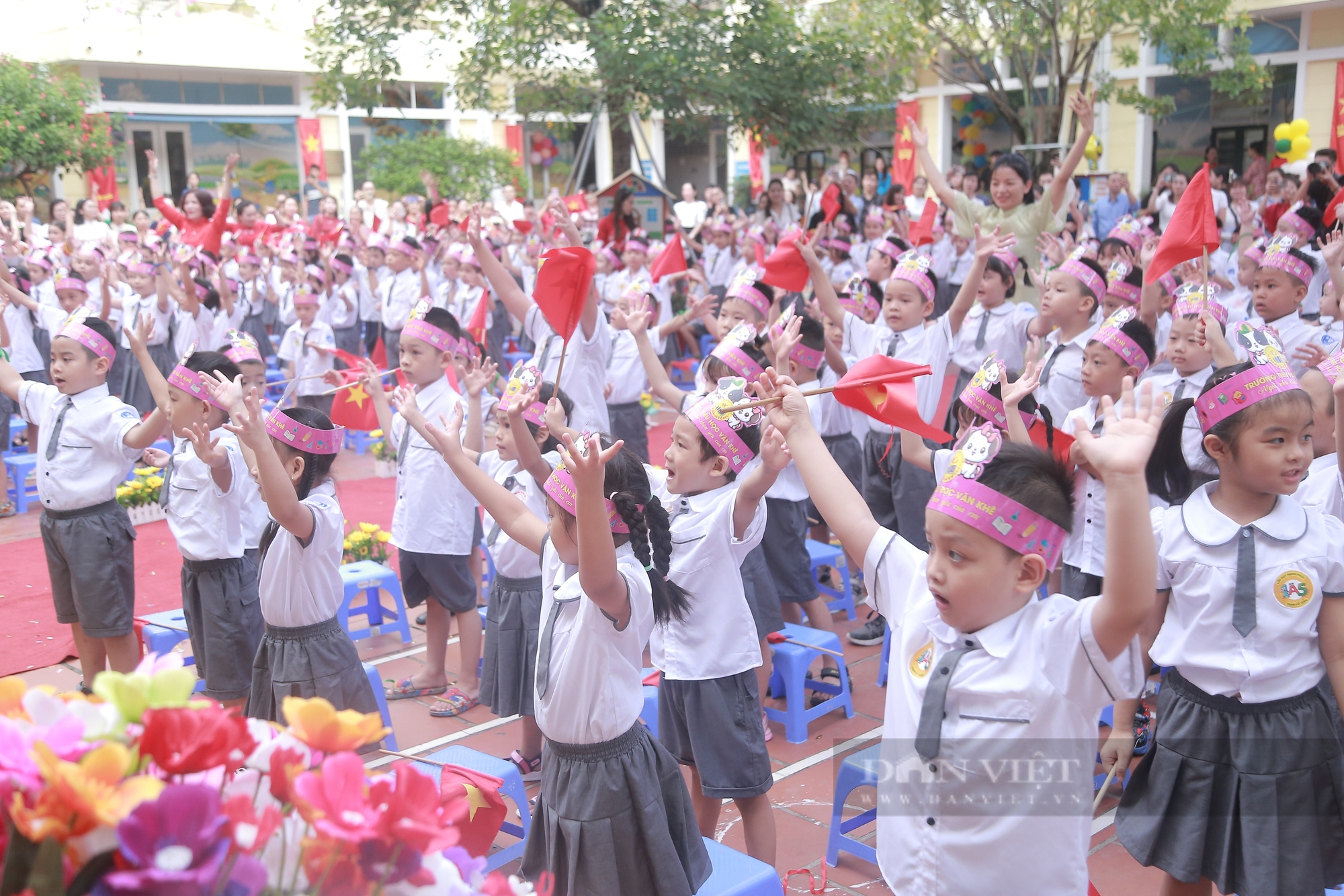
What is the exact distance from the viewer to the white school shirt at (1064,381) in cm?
528

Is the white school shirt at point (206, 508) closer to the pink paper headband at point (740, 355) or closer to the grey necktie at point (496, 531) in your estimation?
the grey necktie at point (496, 531)

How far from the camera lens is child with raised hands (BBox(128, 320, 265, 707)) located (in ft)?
13.6

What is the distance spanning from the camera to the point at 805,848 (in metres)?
3.46

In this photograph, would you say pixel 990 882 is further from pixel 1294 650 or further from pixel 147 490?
pixel 147 490

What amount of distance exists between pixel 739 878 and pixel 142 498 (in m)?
6.10

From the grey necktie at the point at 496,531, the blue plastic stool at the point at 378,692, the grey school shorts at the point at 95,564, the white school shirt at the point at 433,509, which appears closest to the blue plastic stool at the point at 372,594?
the white school shirt at the point at 433,509

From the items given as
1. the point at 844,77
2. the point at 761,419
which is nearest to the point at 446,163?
the point at 844,77

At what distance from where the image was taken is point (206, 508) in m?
4.16

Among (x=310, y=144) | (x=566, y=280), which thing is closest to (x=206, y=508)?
(x=566, y=280)

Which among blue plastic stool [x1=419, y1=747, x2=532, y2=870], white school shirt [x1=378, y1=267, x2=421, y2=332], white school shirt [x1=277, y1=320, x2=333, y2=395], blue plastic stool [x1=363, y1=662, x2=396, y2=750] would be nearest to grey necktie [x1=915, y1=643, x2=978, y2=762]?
blue plastic stool [x1=419, y1=747, x2=532, y2=870]

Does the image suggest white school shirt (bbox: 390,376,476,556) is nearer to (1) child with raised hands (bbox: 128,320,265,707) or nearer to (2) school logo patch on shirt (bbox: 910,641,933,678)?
(1) child with raised hands (bbox: 128,320,265,707)

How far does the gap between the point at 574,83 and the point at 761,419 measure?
10.5m

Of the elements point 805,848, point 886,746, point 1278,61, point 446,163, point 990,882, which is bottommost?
point 805,848

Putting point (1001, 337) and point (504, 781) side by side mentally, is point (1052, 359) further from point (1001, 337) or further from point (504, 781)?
point (504, 781)
